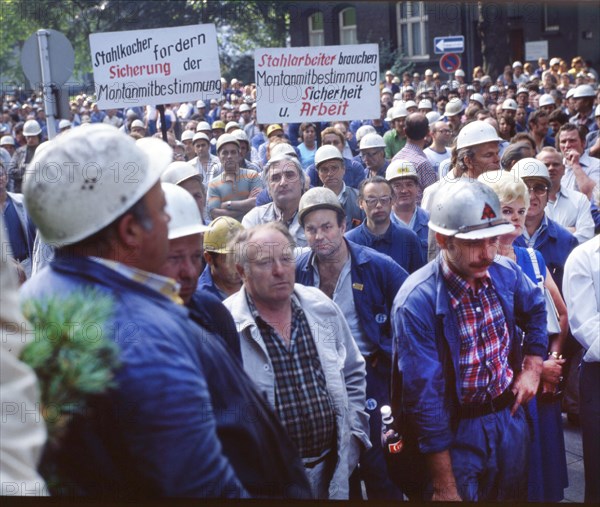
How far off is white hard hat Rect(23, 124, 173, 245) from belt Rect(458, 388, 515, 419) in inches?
60.8

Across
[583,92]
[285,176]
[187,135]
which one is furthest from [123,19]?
[583,92]

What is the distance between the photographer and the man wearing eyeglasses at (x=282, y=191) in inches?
166

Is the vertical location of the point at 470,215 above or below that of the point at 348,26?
below

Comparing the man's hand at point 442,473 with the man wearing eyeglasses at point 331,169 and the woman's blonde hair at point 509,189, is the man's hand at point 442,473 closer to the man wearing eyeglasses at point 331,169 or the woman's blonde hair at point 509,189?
the woman's blonde hair at point 509,189

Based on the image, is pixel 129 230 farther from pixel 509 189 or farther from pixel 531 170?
pixel 531 170

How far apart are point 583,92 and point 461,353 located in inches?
222

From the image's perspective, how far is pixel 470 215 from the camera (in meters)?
2.80

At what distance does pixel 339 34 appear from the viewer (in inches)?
123

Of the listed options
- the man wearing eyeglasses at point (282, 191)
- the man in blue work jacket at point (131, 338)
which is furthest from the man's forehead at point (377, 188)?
the man in blue work jacket at point (131, 338)

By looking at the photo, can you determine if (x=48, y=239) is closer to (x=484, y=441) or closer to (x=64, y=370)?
(x=64, y=370)

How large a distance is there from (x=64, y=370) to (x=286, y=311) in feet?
3.78

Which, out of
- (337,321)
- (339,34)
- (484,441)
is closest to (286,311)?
(337,321)

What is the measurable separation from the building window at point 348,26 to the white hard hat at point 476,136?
62.5 inches

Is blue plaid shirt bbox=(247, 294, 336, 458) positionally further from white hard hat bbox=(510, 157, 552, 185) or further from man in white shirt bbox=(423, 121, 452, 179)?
man in white shirt bbox=(423, 121, 452, 179)
